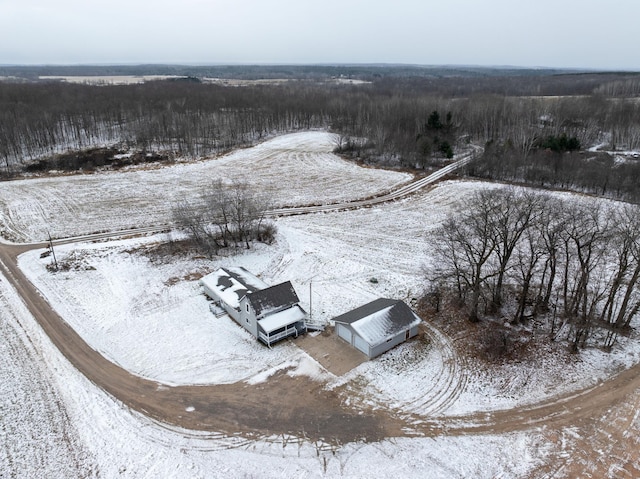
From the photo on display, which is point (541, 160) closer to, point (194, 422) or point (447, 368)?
point (447, 368)

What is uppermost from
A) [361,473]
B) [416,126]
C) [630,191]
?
[416,126]

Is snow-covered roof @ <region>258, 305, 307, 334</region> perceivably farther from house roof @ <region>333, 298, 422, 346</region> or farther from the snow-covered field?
the snow-covered field

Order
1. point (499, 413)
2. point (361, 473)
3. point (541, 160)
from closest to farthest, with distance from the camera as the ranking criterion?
point (361, 473), point (499, 413), point (541, 160)

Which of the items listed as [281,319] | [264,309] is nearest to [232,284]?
[264,309]

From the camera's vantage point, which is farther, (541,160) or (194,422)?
(541,160)

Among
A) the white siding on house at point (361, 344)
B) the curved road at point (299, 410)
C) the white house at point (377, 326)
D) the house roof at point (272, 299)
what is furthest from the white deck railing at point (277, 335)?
the white siding on house at point (361, 344)

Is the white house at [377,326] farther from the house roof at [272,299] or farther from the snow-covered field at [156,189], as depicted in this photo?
the snow-covered field at [156,189]

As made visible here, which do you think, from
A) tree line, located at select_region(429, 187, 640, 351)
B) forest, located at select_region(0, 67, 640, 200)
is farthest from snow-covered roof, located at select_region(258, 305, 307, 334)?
forest, located at select_region(0, 67, 640, 200)

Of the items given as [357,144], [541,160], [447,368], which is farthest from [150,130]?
[447,368]

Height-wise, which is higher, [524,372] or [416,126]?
[416,126]
